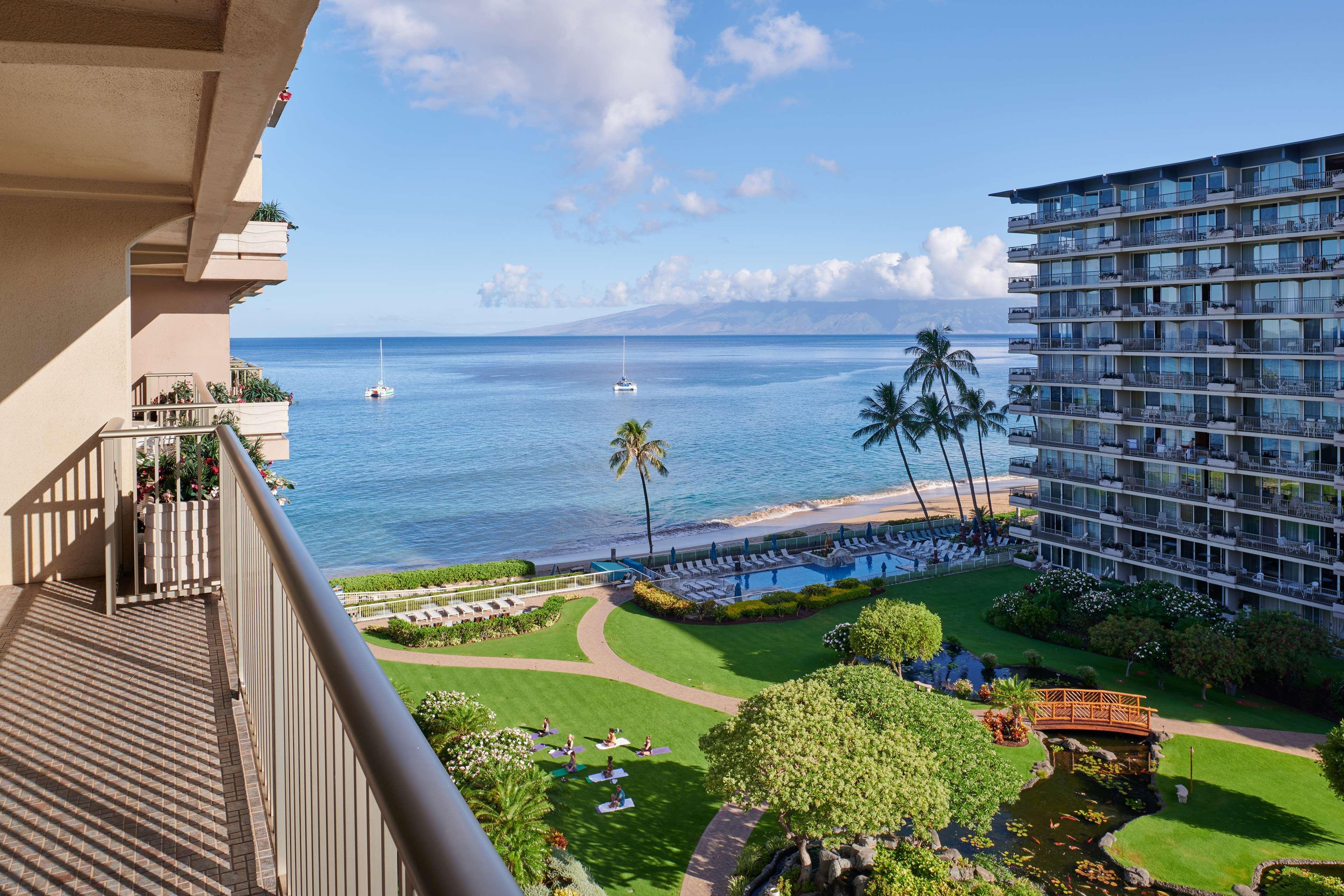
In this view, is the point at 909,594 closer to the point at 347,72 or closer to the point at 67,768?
the point at 347,72

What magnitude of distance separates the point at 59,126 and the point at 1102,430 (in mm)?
41208

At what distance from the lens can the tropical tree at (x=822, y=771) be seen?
15.7 meters

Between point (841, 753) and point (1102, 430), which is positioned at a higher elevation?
point (1102, 430)

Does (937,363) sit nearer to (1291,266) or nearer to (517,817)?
(1291,266)

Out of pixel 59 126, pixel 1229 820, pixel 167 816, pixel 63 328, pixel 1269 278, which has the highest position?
pixel 1269 278

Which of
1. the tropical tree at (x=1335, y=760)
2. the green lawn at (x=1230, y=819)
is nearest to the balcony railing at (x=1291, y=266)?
the green lawn at (x=1230, y=819)

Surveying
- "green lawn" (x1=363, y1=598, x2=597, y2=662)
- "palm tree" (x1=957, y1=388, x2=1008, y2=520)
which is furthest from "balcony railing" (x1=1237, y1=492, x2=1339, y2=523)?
"green lawn" (x1=363, y1=598, x2=597, y2=662)

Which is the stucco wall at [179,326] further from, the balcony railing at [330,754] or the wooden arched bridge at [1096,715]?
the wooden arched bridge at [1096,715]

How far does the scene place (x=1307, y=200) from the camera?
32.5m

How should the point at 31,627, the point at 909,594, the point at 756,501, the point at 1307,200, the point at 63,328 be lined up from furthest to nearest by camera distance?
the point at 756,501 → the point at 909,594 → the point at 1307,200 → the point at 63,328 → the point at 31,627

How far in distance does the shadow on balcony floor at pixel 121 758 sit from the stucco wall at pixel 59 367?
35.5 inches

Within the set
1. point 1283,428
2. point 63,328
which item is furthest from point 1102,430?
point 63,328

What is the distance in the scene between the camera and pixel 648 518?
47.4 metres

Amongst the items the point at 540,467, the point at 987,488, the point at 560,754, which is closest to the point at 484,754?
the point at 560,754
